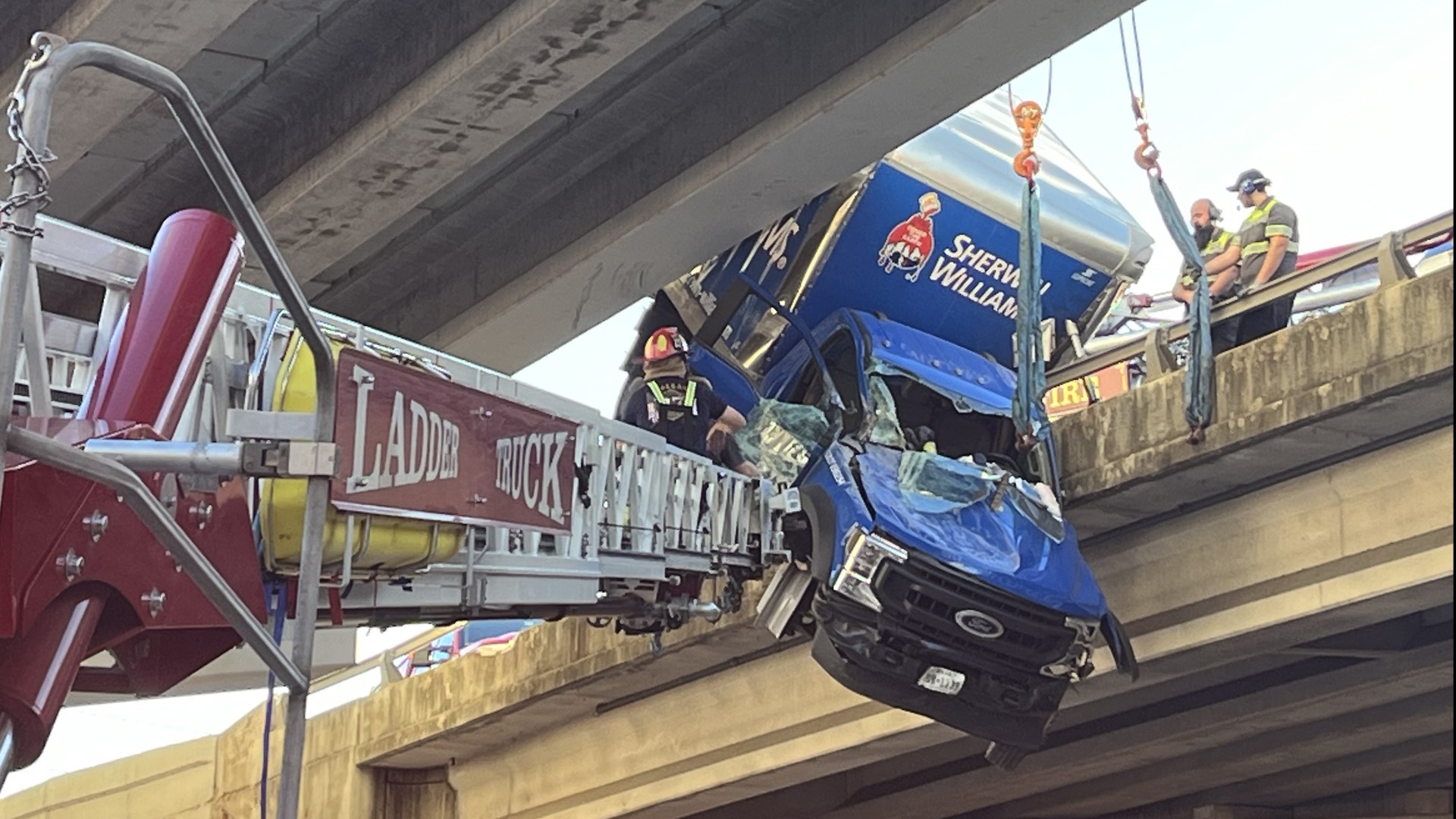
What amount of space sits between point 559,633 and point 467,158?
16.5 feet

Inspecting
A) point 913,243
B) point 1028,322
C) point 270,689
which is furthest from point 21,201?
point 913,243

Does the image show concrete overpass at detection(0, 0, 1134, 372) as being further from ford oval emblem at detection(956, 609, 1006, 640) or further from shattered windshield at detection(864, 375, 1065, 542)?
ford oval emblem at detection(956, 609, 1006, 640)

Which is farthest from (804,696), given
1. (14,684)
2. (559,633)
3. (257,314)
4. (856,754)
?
(14,684)

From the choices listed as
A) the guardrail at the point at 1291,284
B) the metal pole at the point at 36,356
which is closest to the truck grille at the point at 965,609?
the guardrail at the point at 1291,284

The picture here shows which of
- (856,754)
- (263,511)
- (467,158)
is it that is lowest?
(856,754)

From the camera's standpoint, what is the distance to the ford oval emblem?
26.2ft

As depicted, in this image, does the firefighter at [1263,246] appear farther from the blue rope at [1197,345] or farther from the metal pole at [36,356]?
the metal pole at [36,356]

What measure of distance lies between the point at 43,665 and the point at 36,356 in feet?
3.61

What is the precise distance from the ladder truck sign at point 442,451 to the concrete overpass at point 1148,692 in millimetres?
3029

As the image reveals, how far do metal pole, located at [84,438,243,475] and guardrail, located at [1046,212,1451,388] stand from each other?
5.92 metres

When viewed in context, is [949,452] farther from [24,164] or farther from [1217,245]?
[24,164]

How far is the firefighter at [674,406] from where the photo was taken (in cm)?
898

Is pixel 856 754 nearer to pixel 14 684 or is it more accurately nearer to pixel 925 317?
pixel 925 317

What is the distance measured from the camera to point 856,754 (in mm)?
12250
